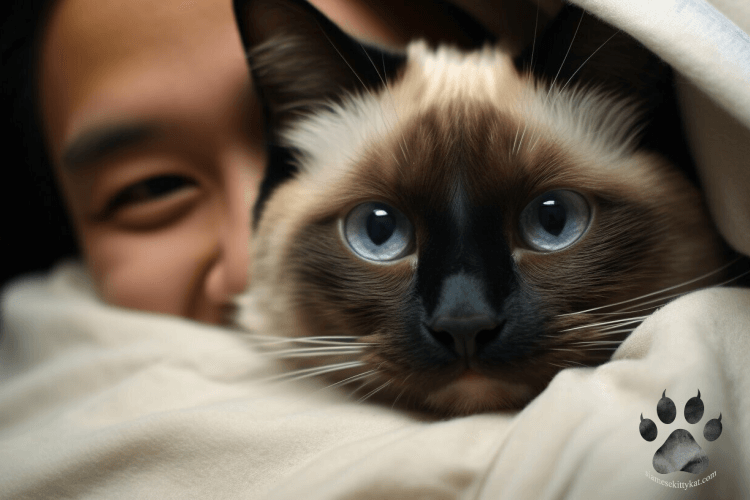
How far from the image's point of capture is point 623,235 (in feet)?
2.84

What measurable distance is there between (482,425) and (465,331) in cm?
14

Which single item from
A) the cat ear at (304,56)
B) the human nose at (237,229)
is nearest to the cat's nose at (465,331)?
the cat ear at (304,56)

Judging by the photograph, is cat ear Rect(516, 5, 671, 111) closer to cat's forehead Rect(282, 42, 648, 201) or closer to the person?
cat's forehead Rect(282, 42, 648, 201)

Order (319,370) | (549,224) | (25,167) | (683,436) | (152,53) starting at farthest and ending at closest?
(25,167), (152,53), (319,370), (549,224), (683,436)

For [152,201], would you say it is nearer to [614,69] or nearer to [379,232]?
[379,232]

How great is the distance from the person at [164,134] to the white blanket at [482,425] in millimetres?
276

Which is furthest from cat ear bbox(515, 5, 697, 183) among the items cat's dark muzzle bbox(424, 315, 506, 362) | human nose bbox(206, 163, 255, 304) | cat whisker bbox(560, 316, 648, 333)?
human nose bbox(206, 163, 255, 304)

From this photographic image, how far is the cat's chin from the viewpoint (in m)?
0.82

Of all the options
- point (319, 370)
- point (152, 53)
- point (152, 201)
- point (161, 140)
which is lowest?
point (319, 370)

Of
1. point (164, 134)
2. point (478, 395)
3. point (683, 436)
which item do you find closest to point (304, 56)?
point (164, 134)

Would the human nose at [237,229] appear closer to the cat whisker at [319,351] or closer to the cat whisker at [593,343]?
the cat whisker at [319,351]

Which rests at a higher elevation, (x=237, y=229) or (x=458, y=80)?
(x=458, y=80)

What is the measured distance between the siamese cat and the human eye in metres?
0.37

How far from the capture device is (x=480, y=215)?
0.84 meters
